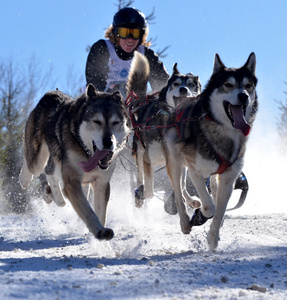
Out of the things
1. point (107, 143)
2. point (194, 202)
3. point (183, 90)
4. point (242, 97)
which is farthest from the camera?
point (183, 90)

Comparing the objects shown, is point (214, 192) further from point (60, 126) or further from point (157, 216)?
point (157, 216)

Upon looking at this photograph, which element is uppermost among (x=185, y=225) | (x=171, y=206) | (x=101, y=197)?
(x=101, y=197)

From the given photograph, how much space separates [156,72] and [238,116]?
8.91 ft

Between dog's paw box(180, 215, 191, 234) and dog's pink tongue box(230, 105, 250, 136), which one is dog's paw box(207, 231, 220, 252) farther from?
dog's pink tongue box(230, 105, 250, 136)

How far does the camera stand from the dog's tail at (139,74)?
5543mm

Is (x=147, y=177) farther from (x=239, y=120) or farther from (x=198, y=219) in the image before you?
(x=239, y=120)

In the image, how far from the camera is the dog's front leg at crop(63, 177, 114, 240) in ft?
10.9

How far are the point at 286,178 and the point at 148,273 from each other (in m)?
8.67

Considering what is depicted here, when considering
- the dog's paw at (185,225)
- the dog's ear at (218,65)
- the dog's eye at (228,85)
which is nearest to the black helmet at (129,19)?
the dog's ear at (218,65)

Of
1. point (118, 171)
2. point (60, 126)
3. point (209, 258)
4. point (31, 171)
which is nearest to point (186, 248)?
point (209, 258)

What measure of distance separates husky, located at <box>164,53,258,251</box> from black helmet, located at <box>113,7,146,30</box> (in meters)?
2.29

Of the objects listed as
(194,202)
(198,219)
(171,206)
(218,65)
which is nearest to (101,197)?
(198,219)

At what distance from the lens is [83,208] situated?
11.7 feet

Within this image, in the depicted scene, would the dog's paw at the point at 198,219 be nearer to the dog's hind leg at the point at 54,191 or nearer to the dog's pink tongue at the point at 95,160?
the dog's pink tongue at the point at 95,160
